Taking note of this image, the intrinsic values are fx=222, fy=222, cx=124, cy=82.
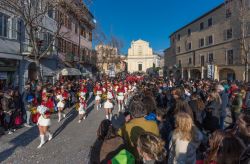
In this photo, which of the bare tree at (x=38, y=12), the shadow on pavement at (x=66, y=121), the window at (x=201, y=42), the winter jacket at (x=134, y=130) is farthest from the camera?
the window at (x=201, y=42)

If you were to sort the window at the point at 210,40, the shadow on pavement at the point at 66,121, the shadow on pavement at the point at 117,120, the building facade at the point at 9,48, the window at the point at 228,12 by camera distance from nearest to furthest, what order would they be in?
the shadow on pavement at the point at 66,121 < the shadow on pavement at the point at 117,120 < the building facade at the point at 9,48 < the window at the point at 228,12 < the window at the point at 210,40

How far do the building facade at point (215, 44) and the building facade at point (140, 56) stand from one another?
1553 inches

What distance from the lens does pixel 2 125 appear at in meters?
8.50

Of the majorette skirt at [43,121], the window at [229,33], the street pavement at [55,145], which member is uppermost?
A: the window at [229,33]

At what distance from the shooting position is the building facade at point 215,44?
2950cm

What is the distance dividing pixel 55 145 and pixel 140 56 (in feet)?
281

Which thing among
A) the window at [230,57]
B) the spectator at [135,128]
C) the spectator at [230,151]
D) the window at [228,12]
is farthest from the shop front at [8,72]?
the window at [230,57]

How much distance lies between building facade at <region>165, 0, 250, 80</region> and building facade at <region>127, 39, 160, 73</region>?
129 feet

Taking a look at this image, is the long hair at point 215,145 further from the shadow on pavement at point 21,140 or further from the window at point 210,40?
the window at point 210,40

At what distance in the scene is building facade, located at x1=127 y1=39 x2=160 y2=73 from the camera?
90.1m

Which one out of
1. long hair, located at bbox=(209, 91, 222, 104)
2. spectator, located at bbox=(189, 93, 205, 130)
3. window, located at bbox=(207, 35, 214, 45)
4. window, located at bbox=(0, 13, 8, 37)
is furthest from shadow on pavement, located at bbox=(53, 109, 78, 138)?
window, located at bbox=(207, 35, 214, 45)

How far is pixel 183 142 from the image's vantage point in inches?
136

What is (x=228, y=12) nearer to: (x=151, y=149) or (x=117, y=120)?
(x=117, y=120)

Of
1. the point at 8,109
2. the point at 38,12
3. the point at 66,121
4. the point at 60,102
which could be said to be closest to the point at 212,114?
the point at 66,121
